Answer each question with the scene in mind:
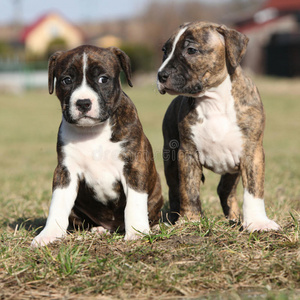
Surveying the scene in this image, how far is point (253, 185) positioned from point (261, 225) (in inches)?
14.4

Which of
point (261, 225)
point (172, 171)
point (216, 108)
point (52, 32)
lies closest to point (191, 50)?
point (216, 108)

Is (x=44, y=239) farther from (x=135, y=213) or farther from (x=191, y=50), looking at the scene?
(x=191, y=50)

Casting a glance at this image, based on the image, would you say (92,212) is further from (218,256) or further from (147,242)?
(218,256)

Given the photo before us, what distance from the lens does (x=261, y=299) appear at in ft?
10.0

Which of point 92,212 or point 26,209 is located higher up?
point 92,212

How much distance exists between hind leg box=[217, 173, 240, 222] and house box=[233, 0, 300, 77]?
32.0 meters

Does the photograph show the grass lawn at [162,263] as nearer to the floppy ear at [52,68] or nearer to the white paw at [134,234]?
the white paw at [134,234]

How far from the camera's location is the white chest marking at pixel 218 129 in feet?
14.6

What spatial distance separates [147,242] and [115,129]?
1.00 m

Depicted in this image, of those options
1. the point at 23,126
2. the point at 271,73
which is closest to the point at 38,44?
the point at 271,73

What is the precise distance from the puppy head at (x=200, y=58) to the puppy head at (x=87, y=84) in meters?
0.42

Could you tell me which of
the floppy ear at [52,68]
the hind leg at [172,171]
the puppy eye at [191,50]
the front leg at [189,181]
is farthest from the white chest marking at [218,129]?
the floppy ear at [52,68]

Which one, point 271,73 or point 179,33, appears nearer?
point 179,33

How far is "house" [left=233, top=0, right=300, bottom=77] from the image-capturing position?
119 feet
